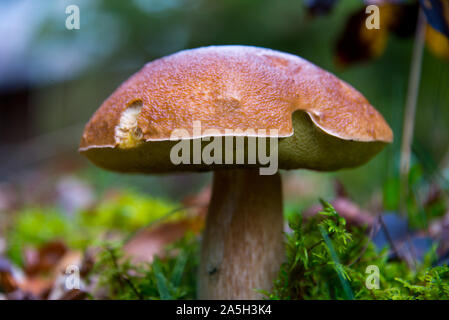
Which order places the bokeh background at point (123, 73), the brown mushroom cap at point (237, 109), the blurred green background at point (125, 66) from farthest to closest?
1. the blurred green background at point (125, 66)
2. the bokeh background at point (123, 73)
3. the brown mushroom cap at point (237, 109)

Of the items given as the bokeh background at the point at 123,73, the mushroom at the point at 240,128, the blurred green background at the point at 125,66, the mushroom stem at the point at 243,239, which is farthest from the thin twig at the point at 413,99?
the mushroom stem at the point at 243,239

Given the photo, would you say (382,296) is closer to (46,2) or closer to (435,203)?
(435,203)

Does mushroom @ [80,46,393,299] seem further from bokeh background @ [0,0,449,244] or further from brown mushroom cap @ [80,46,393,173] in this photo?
bokeh background @ [0,0,449,244]

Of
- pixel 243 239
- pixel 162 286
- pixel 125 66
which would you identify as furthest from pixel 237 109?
pixel 125 66

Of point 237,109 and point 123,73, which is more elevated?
point 123,73

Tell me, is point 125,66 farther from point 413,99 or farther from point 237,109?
→ point 237,109

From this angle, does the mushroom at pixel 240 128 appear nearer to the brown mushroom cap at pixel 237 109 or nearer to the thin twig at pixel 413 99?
the brown mushroom cap at pixel 237 109

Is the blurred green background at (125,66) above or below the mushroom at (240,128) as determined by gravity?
above

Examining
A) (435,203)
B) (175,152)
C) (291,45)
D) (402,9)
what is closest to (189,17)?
(291,45)
